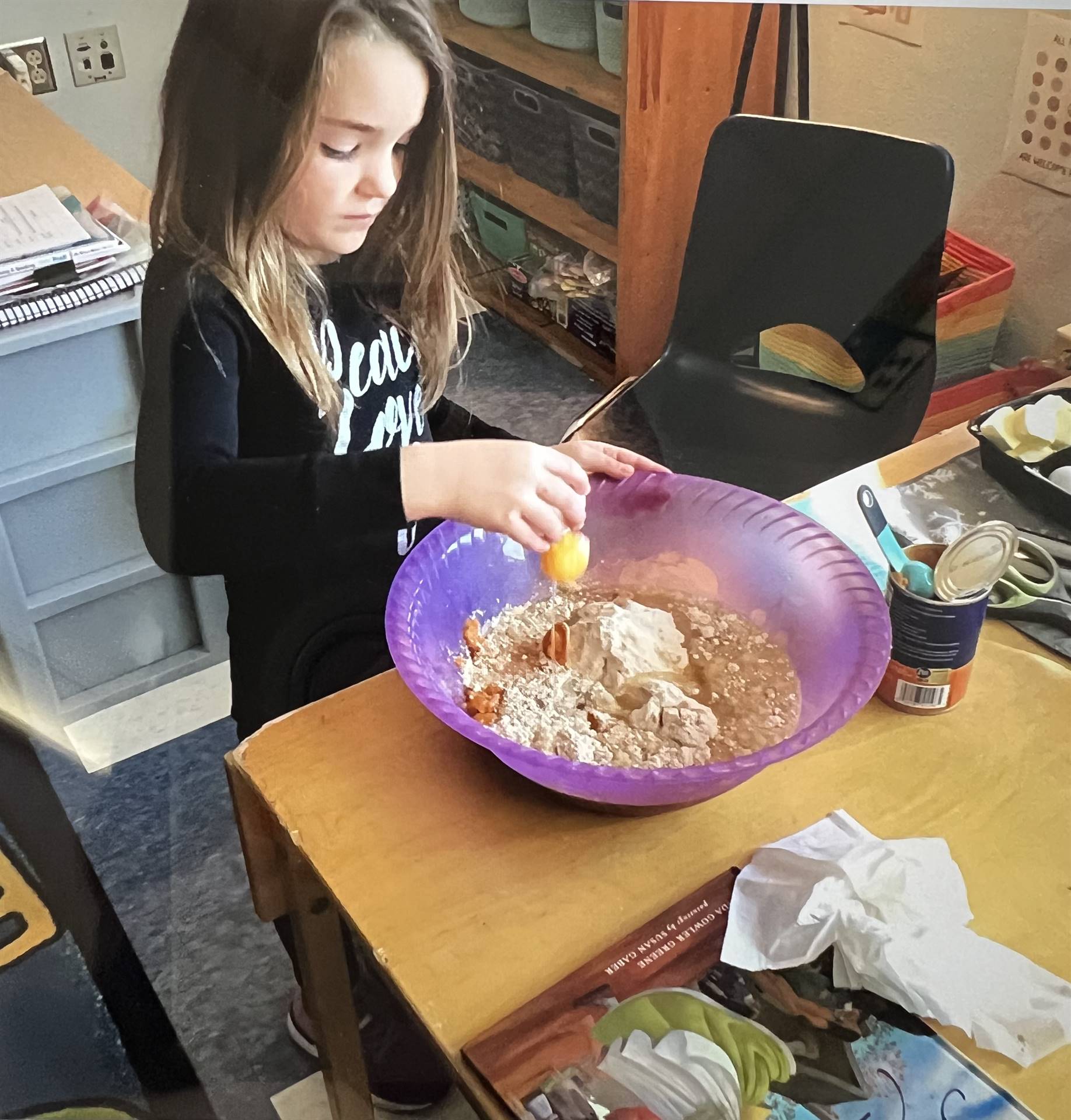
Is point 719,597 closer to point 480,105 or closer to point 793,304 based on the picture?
point 793,304

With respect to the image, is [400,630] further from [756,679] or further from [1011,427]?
[1011,427]

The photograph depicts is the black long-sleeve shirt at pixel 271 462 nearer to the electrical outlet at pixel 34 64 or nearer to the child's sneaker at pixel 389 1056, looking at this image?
the electrical outlet at pixel 34 64

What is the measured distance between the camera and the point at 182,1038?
2.30 feet

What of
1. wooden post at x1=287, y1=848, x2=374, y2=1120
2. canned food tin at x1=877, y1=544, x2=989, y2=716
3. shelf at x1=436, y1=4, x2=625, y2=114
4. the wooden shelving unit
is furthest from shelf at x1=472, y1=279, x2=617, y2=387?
wooden post at x1=287, y1=848, x2=374, y2=1120

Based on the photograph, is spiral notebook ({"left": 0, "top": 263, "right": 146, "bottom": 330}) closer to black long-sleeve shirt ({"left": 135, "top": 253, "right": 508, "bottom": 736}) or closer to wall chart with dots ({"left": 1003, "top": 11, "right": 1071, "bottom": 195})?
black long-sleeve shirt ({"left": 135, "top": 253, "right": 508, "bottom": 736})

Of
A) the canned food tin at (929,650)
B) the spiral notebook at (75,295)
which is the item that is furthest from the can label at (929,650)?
the spiral notebook at (75,295)

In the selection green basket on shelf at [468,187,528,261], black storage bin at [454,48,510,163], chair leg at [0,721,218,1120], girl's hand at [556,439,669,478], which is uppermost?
black storage bin at [454,48,510,163]

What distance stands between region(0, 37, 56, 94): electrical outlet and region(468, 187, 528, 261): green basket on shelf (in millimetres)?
217

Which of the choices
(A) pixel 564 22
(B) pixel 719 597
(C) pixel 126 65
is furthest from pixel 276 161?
(B) pixel 719 597

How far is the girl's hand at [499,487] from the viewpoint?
0.63 m

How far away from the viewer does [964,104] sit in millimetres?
687

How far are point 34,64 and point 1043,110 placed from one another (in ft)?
1.95

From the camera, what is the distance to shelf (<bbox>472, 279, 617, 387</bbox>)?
2.11 ft

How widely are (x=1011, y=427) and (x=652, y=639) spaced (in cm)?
37
